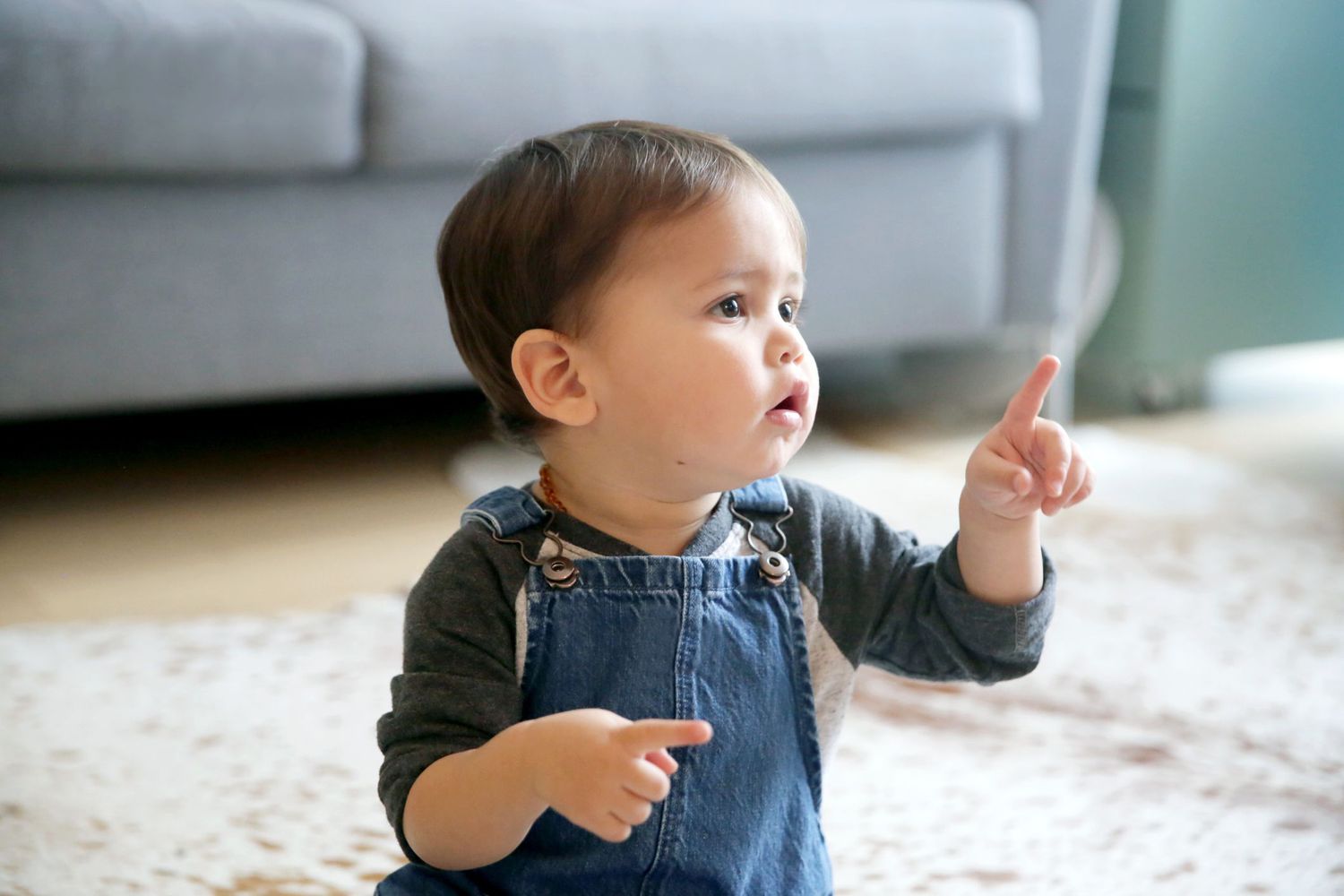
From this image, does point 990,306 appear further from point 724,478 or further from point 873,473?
point 724,478

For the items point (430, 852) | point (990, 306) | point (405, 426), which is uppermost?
point (430, 852)

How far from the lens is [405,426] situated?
2018mm

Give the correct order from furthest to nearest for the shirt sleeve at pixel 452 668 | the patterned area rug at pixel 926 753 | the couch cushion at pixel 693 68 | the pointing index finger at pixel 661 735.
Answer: the couch cushion at pixel 693 68
the patterned area rug at pixel 926 753
the shirt sleeve at pixel 452 668
the pointing index finger at pixel 661 735

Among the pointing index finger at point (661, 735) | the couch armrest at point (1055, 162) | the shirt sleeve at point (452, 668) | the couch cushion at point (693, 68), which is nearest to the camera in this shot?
the pointing index finger at point (661, 735)

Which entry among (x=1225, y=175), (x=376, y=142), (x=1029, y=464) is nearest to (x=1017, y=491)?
(x=1029, y=464)

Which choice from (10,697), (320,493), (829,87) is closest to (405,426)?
(320,493)

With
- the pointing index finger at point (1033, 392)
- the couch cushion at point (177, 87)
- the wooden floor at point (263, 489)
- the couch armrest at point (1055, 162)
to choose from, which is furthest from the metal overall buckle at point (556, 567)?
the couch armrest at point (1055, 162)

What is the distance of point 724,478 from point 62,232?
975mm

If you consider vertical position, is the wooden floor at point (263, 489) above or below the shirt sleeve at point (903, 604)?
below

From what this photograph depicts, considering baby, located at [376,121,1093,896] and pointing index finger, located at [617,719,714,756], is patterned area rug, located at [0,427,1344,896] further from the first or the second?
pointing index finger, located at [617,719,714,756]

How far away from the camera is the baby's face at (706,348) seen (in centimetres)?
68

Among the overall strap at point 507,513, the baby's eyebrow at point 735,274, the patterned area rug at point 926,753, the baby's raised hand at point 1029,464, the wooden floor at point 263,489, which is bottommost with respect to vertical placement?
the wooden floor at point 263,489

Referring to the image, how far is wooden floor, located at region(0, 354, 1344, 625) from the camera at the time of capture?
1379 millimetres

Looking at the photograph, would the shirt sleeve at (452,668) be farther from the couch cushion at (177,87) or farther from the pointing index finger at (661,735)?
the couch cushion at (177,87)
